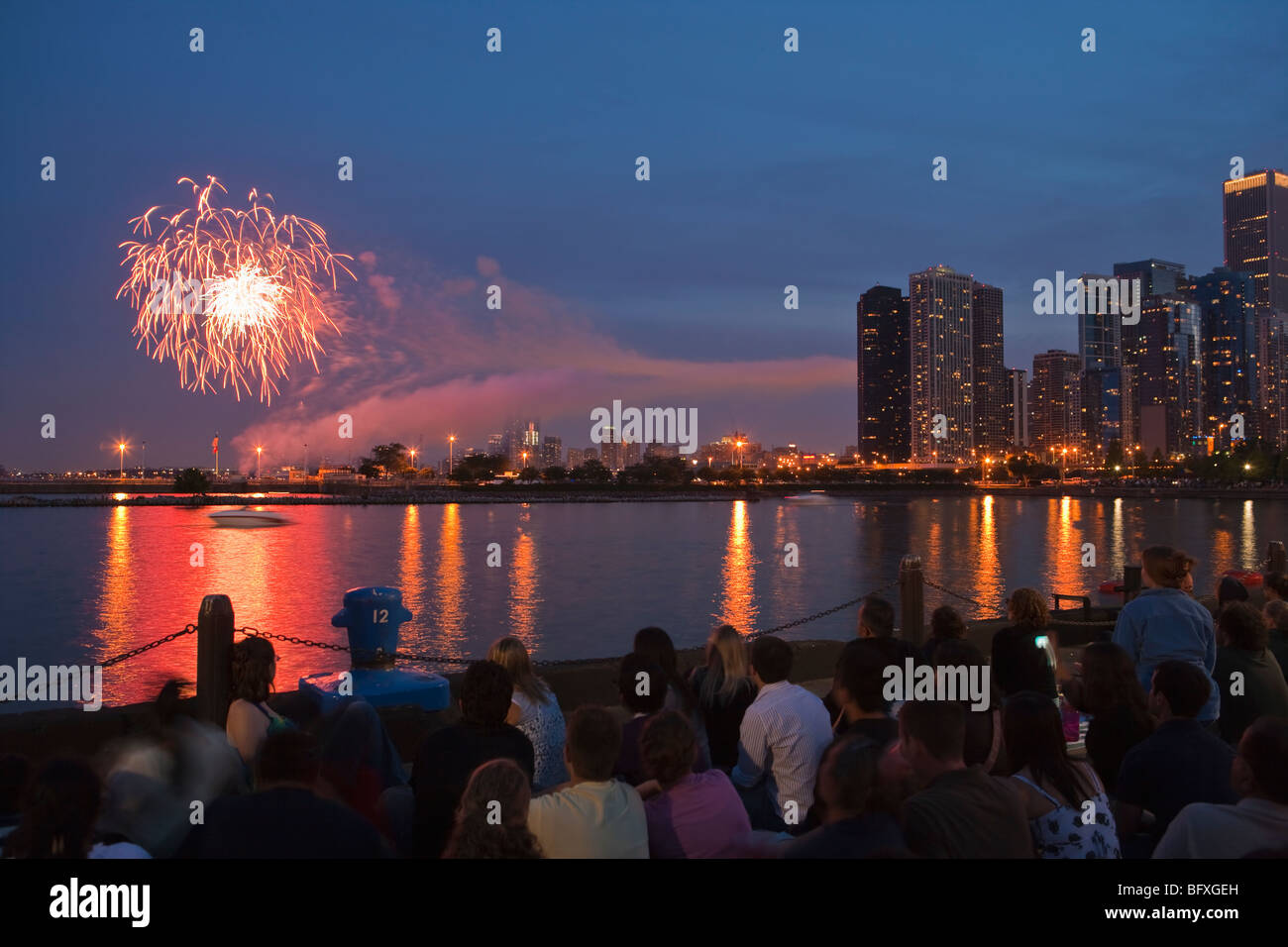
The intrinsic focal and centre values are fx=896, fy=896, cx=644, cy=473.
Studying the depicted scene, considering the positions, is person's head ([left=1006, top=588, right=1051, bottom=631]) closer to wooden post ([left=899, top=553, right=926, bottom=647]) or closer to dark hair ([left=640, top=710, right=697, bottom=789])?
dark hair ([left=640, top=710, right=697, bottom=789])

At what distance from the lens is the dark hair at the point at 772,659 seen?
571 cm

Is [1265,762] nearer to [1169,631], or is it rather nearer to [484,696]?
[1169,631]

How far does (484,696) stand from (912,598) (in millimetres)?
8359

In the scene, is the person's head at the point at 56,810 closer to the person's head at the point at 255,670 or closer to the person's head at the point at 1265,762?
the person's head at the point at 255,670

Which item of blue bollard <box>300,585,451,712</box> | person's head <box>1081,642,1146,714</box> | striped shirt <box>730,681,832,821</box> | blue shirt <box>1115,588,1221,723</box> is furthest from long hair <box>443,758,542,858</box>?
blue bollard <box>300,585,451,712</box>

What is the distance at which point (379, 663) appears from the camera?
975 cm

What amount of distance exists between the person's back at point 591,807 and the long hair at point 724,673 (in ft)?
7.46

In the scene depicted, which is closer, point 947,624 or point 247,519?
point 947,624

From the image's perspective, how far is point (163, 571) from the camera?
143 feet

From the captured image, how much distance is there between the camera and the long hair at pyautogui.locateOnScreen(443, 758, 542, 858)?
347 centimetres

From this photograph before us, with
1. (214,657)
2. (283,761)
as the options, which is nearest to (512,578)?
(214,657)

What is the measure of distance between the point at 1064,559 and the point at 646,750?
160 ft
